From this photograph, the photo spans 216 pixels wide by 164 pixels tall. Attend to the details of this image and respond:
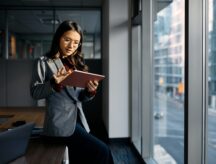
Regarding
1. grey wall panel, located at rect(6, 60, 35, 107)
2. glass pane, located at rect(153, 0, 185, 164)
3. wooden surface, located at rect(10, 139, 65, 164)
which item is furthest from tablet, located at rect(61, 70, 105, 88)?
grey wall panel, located at rect(6, 60, 35, 107)

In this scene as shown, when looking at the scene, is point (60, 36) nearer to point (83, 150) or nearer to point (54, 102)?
point (54, 102)

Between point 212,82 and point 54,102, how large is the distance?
3.14 ft

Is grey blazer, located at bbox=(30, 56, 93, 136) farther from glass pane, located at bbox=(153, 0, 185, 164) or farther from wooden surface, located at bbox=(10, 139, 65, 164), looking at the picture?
glass pane, located at bbox=(153, 0, 185, 164)

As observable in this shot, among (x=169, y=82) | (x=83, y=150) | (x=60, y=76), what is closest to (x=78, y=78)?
(x=60, y=76)

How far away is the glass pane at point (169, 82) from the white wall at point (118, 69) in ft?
2.75

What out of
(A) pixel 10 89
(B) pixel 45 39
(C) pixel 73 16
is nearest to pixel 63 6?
(C) pixel 73 16

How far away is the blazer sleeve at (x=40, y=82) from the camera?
4.40 feet

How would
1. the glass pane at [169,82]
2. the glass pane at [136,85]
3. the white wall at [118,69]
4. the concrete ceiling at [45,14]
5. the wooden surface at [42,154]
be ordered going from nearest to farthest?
the wooden surface at [42,154]
the glass pane at [169,82]
the glass pane at [136,85]
the white wall at [118,69]
the concrete ceiling at [45,14]

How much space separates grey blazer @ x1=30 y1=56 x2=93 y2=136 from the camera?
1.39 meters

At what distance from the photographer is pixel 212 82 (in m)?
1.73

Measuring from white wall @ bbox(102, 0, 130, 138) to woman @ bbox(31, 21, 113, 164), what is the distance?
251 centimetres

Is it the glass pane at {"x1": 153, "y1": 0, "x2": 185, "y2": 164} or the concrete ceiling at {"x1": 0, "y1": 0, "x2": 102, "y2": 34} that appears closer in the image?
the glass pane at {"x1": 153, "y1": 0, "x2": 185, "y2": 164}

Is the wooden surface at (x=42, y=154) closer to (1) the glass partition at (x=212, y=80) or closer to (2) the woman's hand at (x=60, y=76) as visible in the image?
(2) the woman's hand at (x=60, y=76)

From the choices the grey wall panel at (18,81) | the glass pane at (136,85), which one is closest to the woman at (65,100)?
the glass pane at (136,85)
